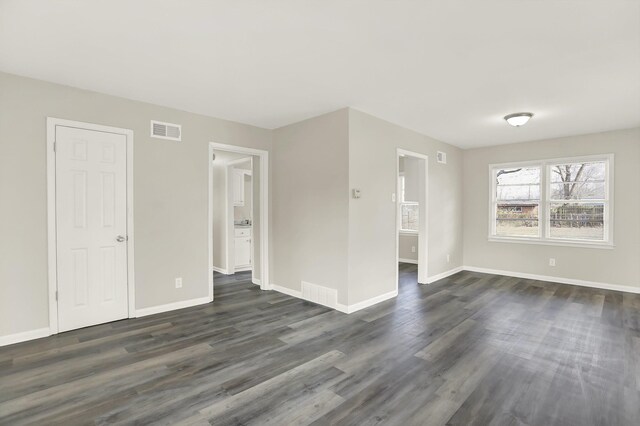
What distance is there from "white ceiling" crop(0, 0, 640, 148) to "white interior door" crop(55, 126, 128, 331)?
0.65m

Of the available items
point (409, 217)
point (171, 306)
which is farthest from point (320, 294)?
point (409, 217)

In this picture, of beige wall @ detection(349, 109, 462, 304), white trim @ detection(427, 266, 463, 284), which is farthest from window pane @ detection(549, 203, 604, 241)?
beige wall @ detection(349, 109, 462, 304)

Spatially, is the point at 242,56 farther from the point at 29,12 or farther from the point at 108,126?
the point at 108,126


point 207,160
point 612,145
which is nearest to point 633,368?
point 612,145

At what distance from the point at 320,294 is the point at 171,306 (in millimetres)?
1896

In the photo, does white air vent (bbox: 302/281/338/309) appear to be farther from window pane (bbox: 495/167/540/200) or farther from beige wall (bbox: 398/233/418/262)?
window pane (bbox: 495/167/540/200)

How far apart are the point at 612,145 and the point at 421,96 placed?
3.82 meters

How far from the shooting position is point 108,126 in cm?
352

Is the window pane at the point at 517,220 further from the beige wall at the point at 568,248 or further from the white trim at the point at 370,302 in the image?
the white trim at the point at 370,302

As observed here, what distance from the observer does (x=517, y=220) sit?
611cm

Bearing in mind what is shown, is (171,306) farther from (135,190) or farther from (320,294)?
(320,294)

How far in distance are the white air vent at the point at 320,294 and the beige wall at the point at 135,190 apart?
138cm

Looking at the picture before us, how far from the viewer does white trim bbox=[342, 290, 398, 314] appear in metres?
3.98

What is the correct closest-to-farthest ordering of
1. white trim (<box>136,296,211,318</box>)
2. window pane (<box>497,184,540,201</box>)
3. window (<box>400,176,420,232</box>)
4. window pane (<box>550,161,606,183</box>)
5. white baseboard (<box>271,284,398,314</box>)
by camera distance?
1. white trim (<box>136,296,211,318</box>)
2. white baseboard (<box>271,284,398,314</box>)
3. window pane (<box>550,161,606,183</box>)
4. window pane (<box>497,184,540,201</box>)
5. window (<box>400,176,420,232</box>)
